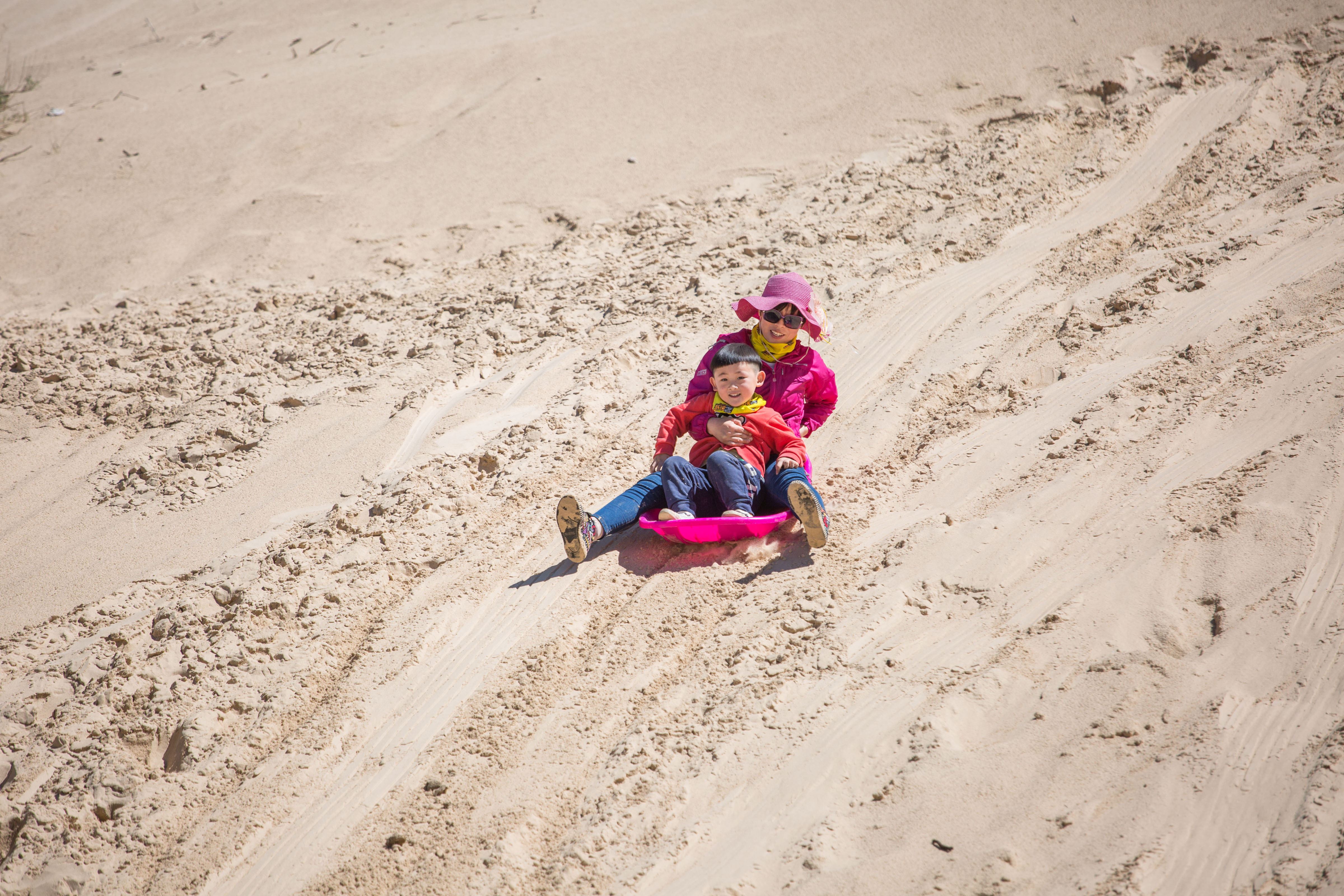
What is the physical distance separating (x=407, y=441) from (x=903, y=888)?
326 cm

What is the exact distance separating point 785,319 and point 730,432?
2.06 ft

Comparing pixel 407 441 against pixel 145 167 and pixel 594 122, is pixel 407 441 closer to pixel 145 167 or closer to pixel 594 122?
pixel 594 122

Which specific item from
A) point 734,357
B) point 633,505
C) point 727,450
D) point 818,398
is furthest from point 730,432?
point 818,398

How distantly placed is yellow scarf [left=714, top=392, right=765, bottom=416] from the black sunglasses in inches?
15.0

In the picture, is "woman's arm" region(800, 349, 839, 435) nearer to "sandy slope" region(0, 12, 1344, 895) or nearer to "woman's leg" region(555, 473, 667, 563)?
"sandy slope" region(0, 12, 1344, 895)

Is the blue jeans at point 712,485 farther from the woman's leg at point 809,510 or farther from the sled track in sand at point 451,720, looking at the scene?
the sled track in sand at point 451,720

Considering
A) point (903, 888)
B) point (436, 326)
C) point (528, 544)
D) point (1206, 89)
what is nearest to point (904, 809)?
point (903, 888)

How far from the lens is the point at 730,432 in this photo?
378 centimetres

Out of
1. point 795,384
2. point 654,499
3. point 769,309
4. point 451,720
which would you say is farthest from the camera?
point 795,384

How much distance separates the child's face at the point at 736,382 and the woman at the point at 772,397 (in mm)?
112

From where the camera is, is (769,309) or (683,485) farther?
(769,309)

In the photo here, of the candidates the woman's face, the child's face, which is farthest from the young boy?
the woman's face

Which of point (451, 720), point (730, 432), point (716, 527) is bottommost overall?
point (451, 720)

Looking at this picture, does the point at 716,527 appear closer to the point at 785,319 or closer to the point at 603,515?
the point at 603,515
